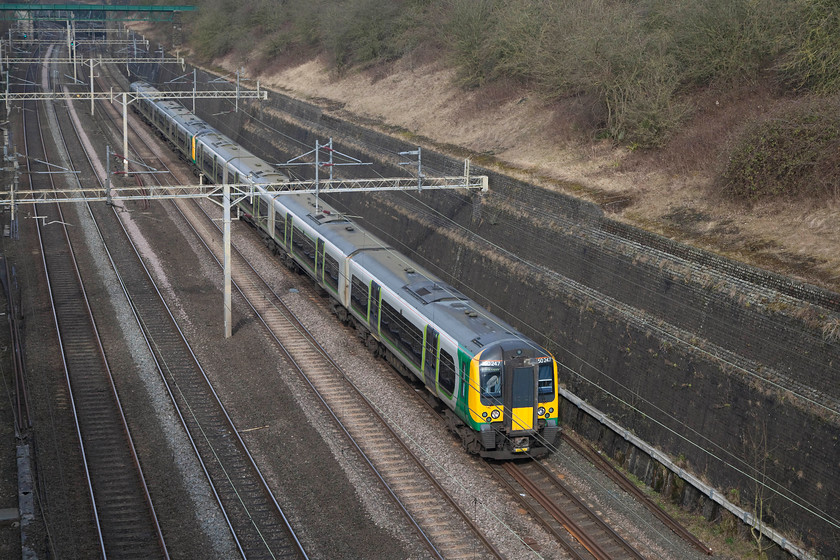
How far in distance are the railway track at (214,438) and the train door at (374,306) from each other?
418 cm

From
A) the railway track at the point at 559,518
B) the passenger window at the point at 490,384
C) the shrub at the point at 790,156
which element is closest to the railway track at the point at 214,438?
the railway track at the point at 559,518

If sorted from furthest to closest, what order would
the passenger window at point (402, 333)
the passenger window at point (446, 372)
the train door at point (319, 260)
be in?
the train door at point (319, 260), the passenger window at point (402, 333), the passenger window at point (446, 372)

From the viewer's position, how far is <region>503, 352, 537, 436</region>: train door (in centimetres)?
1675

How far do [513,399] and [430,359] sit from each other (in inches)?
91.6

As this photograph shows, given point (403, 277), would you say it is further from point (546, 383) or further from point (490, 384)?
point (546, 383)

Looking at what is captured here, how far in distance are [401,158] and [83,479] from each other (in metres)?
18.4

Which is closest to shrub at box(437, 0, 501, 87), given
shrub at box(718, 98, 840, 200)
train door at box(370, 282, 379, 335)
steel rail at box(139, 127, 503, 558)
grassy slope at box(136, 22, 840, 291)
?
grassy slope at box(136, 22, 840, 291)

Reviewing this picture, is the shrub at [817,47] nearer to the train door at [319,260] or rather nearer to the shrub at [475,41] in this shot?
the train door at [319,260]

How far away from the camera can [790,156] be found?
19.9 m

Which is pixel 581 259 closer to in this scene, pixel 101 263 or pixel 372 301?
pixel 372 301

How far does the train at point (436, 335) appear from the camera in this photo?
16.8 meters

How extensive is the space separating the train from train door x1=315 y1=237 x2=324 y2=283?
0.03m

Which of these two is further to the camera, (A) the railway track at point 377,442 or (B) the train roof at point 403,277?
(B) the train roof at point 403,277

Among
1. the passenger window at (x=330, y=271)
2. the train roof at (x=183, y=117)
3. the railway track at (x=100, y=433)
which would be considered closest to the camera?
the railway track at (x=100, y=433)
